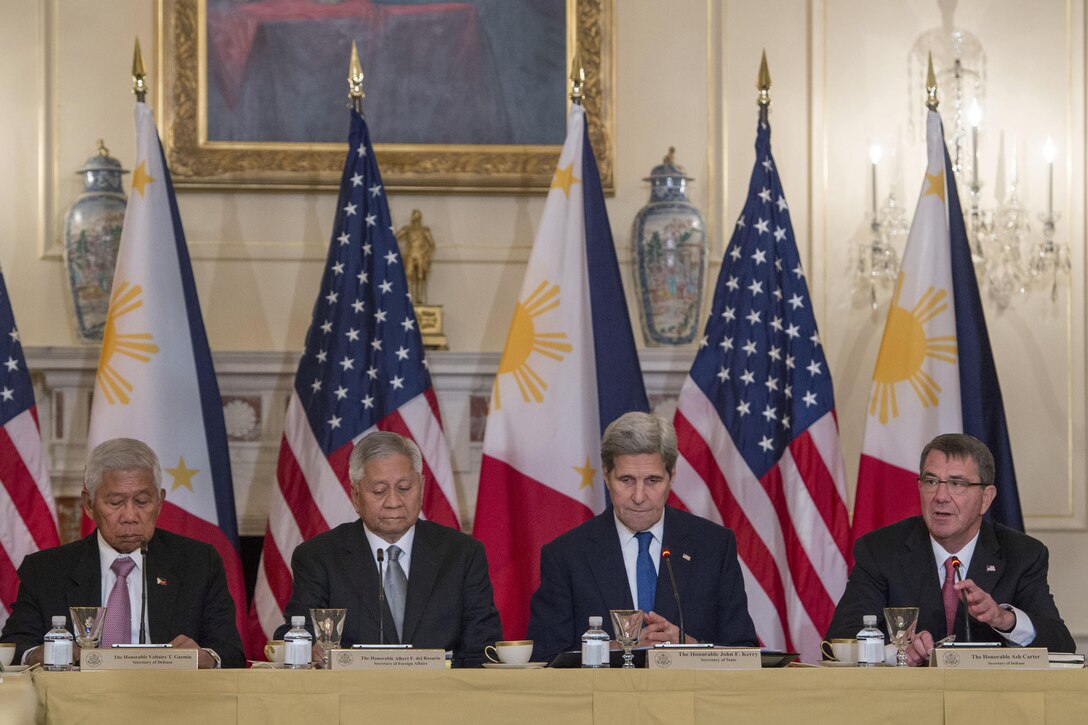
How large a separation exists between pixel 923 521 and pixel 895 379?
1.27 metres

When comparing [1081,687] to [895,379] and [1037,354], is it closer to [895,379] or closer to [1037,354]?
[895,379]

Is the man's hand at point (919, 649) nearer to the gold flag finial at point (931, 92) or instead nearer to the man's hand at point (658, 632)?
the man's hand at point (658, 632)

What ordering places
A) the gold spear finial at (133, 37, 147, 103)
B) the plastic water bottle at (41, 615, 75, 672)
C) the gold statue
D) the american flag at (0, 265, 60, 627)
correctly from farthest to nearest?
the gold statue, the gold spear finial at (133, 37, 147, 103), the american flag at (0, 265, 60, 627), the plastic water bottle at (41, 615, 75, 672)

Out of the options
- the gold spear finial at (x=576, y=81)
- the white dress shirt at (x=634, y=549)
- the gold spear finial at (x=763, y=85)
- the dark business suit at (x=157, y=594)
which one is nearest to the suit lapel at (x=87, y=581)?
the dark business suit at (x=157, y=594)

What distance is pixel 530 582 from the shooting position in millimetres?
5156

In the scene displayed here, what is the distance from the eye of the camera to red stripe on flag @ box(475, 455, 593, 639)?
5.15 metres

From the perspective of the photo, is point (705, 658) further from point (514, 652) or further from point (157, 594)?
point (157, 594)

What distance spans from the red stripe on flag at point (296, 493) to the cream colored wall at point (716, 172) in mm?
807

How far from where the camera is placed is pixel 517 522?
523 cm

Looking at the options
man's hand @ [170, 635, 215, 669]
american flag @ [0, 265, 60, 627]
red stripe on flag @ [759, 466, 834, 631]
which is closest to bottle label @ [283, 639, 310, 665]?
man's hand @ [170, 635, 215, 669]

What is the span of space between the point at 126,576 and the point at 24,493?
3.98ft

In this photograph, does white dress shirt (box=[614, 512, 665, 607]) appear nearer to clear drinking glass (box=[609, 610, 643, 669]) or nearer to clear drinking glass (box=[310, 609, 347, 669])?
clear drinking glass (box=[609, 610, 643, 669])

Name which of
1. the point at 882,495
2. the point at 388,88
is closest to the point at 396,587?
the point at 882,495

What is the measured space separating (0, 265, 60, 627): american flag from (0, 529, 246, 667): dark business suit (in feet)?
3.43
